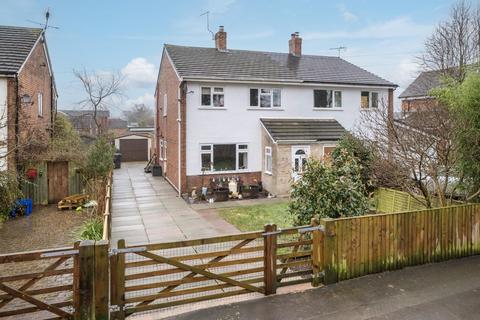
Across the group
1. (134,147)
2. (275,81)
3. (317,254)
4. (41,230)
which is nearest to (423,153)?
(317,254)

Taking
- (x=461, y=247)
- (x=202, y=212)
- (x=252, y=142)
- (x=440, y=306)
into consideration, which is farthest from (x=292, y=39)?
(x=440, y=306)

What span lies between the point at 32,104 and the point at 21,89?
2.41ft

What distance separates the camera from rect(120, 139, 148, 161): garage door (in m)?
36.1

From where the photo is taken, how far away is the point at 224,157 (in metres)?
18.0

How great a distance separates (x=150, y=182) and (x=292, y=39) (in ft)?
43.9

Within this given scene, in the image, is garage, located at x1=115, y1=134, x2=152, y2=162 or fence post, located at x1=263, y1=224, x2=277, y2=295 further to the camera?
garage, located at x1=115, y1=134, x2=152, y2=162

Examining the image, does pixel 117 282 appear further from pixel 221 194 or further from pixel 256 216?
pixel 221 194

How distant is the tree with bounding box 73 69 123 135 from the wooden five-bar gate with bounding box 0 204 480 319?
2395 centimetres

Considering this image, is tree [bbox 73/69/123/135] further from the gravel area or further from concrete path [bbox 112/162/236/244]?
the gravel area

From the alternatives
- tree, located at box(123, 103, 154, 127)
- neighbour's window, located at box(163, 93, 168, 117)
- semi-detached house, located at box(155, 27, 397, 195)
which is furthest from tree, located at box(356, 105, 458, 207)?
tree, located at box(123, 103, 154, 127)

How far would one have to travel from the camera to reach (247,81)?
58.7ft

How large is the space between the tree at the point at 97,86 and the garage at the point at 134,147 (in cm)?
535

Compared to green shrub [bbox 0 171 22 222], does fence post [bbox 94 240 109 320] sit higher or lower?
lower

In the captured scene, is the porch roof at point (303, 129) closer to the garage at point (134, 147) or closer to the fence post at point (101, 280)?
the fence post at point (101, 280)
